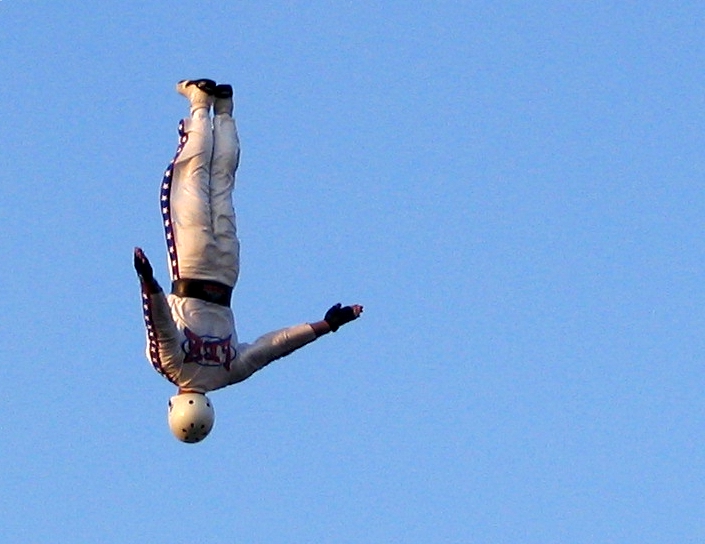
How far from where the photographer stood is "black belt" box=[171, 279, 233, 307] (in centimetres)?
2819

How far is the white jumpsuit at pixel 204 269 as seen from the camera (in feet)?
92.0

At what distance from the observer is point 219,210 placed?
28469 mm

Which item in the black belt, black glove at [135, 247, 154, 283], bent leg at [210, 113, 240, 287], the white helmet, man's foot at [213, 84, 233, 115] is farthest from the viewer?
man's foot at [213, 84, 233, 115]

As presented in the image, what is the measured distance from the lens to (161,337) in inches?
1086

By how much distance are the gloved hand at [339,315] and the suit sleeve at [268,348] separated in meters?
0.21

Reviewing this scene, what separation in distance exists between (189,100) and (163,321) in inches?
110

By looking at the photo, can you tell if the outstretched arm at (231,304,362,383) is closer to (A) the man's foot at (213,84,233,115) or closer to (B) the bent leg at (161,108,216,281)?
(B) the bent leg at (161,108,216,281)

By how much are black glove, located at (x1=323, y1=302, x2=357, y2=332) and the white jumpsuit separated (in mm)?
215

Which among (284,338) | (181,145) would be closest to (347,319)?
(284,338)

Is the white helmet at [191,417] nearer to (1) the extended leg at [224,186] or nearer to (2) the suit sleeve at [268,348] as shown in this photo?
(2) the suit sleeve at [268,348]

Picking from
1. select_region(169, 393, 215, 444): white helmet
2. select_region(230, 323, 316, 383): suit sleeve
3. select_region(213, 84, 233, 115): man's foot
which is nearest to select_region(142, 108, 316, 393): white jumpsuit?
select_region(230, 323, 316, 383): suit sleeve

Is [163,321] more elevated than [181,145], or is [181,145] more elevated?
[181,145]

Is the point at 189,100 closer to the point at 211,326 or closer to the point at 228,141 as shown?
the point at 228,141

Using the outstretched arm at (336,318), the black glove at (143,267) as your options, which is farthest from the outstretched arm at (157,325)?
the outstretched arm at (336,318)
